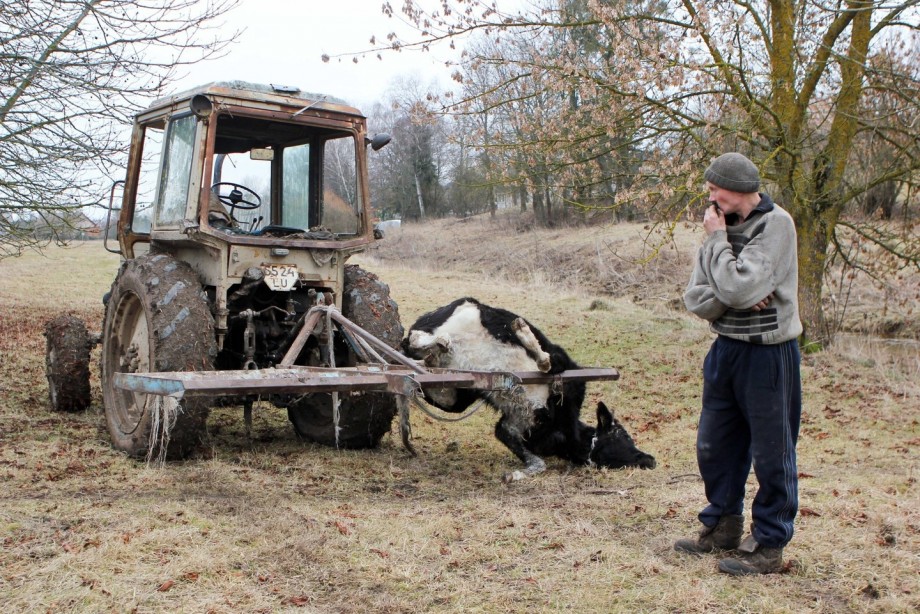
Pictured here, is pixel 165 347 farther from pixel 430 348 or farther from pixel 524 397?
pixel 524 397

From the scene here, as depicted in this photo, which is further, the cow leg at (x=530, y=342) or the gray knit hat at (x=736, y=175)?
the cow leg at (x=530, y=342)

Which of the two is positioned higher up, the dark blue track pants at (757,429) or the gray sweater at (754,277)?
the gray sweater at (754,277)

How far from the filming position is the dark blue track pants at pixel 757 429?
3.76 meters

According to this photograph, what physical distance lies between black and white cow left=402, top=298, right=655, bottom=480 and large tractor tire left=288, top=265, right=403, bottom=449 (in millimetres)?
256

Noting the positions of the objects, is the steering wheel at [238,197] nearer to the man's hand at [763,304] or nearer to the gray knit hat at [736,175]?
the gray knit hat at [736,175]

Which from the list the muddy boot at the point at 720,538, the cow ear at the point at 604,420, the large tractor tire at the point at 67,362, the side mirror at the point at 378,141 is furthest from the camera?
the large tractor tire at the point at 67,362

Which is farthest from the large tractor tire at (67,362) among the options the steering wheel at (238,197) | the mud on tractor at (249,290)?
the steering wheel at (238,197)

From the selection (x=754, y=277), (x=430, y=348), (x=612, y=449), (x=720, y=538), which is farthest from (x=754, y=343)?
(x=430, y=348)

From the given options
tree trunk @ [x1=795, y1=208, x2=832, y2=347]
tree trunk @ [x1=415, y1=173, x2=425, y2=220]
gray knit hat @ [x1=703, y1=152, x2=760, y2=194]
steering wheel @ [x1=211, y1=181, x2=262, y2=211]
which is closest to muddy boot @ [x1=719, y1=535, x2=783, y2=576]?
gray knit hat @ [x1=703, y1=152, x2=760, y2=194]

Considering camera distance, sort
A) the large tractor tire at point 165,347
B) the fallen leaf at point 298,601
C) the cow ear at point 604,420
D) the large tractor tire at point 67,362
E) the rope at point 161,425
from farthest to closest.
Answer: the large tractor tire at point 67,362, the cow ear at point 604,420, the large tractor tire at point 165,347, the rope at point 161,425, the fallen leaf at point 298,601

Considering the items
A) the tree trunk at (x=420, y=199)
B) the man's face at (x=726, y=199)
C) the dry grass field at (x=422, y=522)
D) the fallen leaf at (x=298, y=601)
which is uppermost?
the tree trunk at (x=420, y=199)

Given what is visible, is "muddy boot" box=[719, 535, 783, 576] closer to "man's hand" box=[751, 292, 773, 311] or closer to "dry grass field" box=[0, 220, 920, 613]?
"dry grass field" box=[0, 220, 920, 613]

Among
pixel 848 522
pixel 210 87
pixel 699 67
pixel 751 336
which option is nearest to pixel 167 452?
pixel 210 87

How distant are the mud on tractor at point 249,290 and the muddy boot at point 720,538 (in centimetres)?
156
